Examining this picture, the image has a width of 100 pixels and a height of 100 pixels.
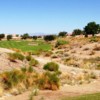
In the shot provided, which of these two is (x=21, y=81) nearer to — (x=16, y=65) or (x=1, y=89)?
(x=1, y=89)

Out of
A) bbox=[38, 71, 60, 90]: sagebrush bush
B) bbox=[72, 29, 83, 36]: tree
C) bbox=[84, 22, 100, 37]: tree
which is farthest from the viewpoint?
bbox=[72, 29, 83, 36]: tree

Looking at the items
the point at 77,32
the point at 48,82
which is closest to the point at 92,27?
the point at 77,32

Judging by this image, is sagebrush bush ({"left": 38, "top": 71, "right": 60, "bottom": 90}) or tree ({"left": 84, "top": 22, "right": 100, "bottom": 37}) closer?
sagebrush bush ({"left": 38, "top": 71, "right": 60, "bottom": 90})

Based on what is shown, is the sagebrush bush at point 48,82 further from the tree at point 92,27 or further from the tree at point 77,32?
the tree at point 77,32

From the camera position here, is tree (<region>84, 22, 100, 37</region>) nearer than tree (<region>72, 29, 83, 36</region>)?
Yes

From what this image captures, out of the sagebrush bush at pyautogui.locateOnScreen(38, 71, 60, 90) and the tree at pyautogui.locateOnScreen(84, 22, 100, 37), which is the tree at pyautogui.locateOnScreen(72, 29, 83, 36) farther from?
the sagebrush bush at pyautogui.locateOnScreen(38, 71, 60, 90)

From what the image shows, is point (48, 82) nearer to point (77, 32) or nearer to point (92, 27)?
point (92, 27)

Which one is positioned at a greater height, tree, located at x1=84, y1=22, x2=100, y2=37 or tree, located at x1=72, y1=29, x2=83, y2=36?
tree, located at x1=84, y1=22, x2=100, y2=37

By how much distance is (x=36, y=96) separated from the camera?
69.1 ft

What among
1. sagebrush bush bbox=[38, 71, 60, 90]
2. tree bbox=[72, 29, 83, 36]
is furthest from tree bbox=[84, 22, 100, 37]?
sagebrush bush bbox=[38, 71, 60, 90]

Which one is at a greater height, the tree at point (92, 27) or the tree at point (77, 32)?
the tree at point (92, 27)

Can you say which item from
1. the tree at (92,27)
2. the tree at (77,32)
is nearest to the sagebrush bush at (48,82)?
the tree at (92,27)

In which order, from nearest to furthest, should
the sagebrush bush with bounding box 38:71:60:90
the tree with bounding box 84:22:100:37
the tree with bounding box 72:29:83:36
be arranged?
the sagebrush bush with bounding box 38:71:60:90 < the tree with bounding box 84:22:100:37 < the tree with bounding box 72:29:83:36

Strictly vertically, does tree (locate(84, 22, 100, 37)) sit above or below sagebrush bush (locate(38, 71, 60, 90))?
above
